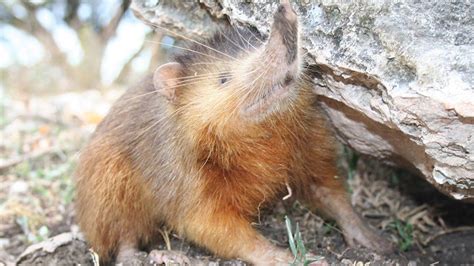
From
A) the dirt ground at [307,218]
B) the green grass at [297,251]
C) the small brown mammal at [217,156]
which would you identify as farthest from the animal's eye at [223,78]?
the dirt ground at [307,218]

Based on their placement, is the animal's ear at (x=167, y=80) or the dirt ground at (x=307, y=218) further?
the dirt ground at (x=307, y=218)

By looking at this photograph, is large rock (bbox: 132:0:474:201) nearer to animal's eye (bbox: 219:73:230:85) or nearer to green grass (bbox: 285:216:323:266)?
animal's eye (bbox: 219:73:230:85)

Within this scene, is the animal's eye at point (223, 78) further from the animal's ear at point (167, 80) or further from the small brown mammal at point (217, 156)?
the animal's ear at point (167, 80)

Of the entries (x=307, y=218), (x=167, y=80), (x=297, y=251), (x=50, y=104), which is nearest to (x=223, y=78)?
(x=167, y=80)

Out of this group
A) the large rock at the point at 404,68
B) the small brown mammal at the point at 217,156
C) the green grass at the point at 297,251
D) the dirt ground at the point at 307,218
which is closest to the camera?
the large rock at the point at 404,68

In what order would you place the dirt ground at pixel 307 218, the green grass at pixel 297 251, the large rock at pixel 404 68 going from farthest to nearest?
the dirt ground at pixel 307 218 < the green grass at pixel 297 251 < the large rock at pixel 404 68

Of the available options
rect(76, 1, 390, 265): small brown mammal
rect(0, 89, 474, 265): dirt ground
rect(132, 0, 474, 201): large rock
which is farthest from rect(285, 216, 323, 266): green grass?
rect(132, 0, 474, 201): large rock

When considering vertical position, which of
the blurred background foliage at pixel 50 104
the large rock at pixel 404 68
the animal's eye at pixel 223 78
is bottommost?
the blurred background foliage at pixel 50 104
